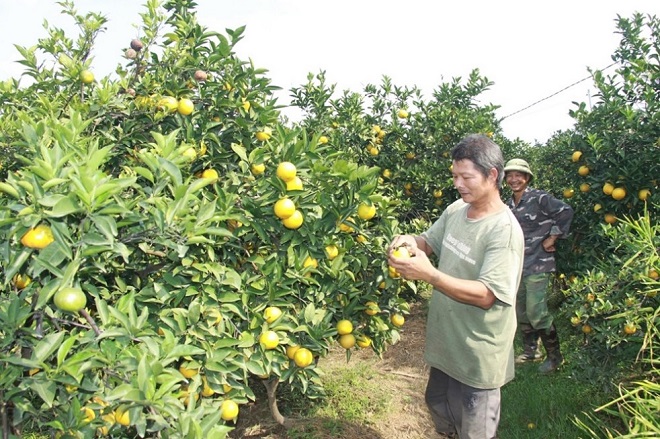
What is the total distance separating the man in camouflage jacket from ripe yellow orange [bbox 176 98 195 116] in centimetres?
288

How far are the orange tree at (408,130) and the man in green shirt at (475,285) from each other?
9.63 feet

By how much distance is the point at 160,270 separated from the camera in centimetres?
220

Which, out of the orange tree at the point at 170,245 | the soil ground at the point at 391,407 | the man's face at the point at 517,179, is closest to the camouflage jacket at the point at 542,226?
the man's face at the point at 517,179

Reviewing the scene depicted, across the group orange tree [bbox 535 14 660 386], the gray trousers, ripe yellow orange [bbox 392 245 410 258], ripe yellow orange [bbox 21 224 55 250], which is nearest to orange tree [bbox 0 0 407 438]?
ripe yellow orange [bbox 21 224 55 250]

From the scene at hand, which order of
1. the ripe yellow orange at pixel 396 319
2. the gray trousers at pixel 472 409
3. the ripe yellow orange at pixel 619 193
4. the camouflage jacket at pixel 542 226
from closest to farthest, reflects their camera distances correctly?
the gray trousers at pixel 472 409 < the ripe yellow orange at pixel 396 319 < the ripe yellow orange at pixel 619 193 < the camouflage jacket at pixel 542 226

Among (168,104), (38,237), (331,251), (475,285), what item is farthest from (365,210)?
(38,237)

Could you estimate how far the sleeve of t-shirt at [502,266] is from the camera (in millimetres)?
2199

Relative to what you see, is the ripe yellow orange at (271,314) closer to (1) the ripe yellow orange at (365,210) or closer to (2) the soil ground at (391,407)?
(1) the ripe yellow orange at (365,210)

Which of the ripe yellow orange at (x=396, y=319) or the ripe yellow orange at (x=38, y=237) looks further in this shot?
the ripe yellow orange at (x=396, y=319)

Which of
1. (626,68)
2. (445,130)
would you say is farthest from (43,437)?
(626,68)

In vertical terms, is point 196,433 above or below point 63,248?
below

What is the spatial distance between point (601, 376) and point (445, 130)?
3.30 meters

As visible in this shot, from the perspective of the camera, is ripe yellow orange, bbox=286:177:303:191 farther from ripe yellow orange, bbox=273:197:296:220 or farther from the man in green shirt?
the man in green shirt

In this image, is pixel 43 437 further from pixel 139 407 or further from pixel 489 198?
pixel 489 198
